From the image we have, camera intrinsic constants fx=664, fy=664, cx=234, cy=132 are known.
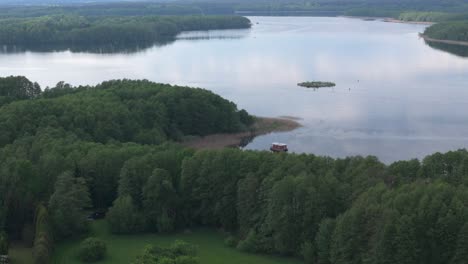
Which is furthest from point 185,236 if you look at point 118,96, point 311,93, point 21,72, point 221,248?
point 21,72

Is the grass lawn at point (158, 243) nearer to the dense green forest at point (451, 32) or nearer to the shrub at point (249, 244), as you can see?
the shrub at point (249, 244)

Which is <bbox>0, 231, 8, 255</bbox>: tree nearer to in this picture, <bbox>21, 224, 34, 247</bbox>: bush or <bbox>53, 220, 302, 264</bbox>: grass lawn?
<bbox>53, 220, 302, 264</bbox>: grass lawn

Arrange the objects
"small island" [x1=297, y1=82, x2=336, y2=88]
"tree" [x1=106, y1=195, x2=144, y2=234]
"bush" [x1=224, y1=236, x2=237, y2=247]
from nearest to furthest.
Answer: "bush" [x1=224, y1=236, x2=237, y2=247], "tree" [x1=106, y1=195, x2=144, y2=234], "small island" [x1=297, y1=82, x2=336, y2=88]

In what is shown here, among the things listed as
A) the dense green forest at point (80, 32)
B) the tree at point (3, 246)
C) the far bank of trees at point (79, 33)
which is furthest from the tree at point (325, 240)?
the dense green forest at point (80, 32)

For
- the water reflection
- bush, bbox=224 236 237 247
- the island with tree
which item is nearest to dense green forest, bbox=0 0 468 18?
the water reflection

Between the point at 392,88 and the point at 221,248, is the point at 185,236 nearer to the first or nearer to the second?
the point at 221,248

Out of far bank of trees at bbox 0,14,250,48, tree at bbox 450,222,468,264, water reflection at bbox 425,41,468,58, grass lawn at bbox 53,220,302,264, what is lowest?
grass lawn at bbox 53,220,302,264

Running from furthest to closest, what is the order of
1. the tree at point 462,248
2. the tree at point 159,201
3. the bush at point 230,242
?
the tree at point 159,201
the bush at point 230,242
the tree at point 462,248
